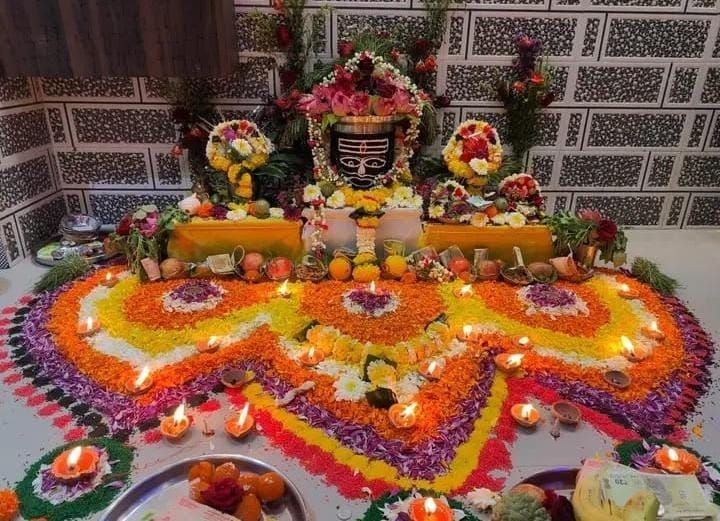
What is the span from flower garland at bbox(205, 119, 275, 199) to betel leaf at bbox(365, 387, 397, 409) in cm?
189

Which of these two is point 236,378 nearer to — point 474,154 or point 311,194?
point 311,194

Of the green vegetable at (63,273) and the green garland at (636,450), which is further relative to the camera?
the green vegetable at (63,273)

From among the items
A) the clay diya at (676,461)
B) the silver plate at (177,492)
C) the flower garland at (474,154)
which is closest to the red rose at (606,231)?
the flower garland at (474,154)

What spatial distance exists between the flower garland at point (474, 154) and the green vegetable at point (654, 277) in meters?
1.13

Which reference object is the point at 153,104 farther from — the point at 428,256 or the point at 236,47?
the point at 428,256

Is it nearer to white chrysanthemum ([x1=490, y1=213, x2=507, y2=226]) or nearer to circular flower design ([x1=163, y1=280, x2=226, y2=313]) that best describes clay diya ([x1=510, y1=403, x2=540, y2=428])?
white chrysanthemum ([x1=490, y1=213, x2=507, y2=226])

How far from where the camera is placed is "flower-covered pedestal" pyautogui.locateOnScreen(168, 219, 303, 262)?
11.0 feet

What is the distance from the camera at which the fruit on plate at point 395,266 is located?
323 centimetres

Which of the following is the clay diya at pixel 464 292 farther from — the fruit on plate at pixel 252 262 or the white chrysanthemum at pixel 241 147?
the white chrysanthemum at pixel 241 147

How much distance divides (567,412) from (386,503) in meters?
0.88

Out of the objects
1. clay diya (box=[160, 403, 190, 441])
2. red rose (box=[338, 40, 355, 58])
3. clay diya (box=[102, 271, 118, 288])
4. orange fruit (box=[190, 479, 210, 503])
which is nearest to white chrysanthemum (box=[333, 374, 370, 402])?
clay diya (box=[160, 403, 190, 441])

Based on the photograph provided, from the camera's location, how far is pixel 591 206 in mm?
4320

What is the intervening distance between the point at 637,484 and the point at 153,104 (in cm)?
377

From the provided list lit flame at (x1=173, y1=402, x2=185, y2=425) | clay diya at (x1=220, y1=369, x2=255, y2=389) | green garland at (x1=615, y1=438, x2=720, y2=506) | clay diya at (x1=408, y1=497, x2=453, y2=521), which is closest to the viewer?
clay diya at (x1=408, y1=497, x2=453, y2=521)
